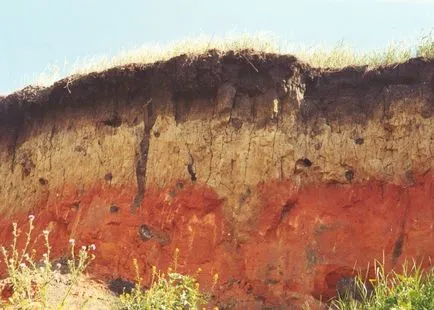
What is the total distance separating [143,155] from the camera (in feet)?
35.6

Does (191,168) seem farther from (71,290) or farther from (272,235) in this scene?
(71,290)

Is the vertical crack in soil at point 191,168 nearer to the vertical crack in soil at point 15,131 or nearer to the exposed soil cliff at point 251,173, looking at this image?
the exposed soil cliff at point 251,173

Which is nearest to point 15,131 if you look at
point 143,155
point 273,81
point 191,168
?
point 143,155

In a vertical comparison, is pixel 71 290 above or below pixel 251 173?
below

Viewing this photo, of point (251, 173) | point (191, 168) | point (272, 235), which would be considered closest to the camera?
point (272, 235)

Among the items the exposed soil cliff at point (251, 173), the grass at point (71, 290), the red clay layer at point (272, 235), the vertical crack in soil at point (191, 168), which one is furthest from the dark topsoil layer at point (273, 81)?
the grass at point (71, 290)

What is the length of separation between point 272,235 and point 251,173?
41.1 inches

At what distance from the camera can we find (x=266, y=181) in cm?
1008

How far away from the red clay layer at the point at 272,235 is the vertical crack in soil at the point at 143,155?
0.11 metres

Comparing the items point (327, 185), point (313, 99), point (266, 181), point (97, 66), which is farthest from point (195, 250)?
point (97, 66)

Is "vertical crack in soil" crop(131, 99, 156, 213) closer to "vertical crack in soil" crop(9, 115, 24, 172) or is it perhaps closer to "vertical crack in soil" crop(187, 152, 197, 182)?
"vertical crack in soil" crop(187, 152, 197, 182)

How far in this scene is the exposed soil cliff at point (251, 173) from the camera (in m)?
9.55

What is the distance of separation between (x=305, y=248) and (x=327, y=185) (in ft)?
3.62

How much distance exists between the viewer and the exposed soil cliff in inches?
376
